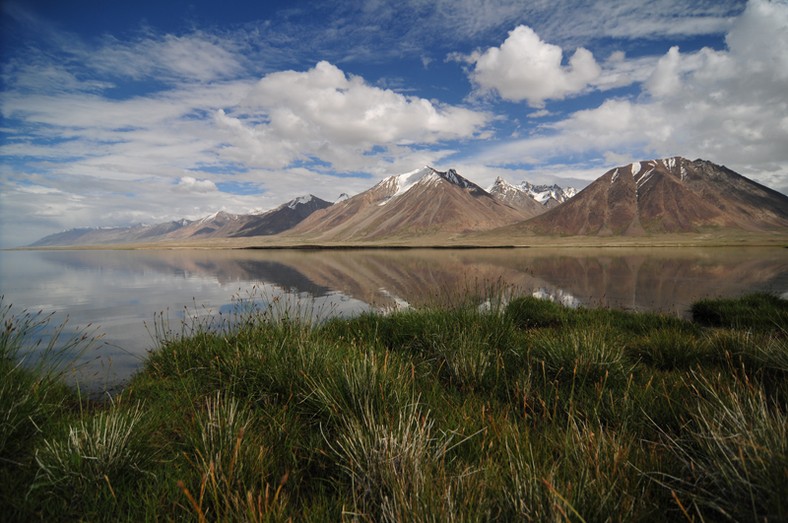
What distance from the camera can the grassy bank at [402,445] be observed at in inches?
103

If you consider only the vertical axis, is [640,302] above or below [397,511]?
below

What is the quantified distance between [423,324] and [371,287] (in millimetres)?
23361

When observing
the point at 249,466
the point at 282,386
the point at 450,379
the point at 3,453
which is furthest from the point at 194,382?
the point at 450,379

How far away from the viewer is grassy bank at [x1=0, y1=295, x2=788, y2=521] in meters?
2.62

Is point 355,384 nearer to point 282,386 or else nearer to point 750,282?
point 282,386

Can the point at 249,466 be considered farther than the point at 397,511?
Yes

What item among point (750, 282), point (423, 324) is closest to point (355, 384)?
point (423, 324)

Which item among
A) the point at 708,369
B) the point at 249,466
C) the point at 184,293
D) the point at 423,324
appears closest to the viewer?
the point at 249,466

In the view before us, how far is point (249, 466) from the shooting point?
3.29 meters

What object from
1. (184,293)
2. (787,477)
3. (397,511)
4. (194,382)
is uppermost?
(787,477)

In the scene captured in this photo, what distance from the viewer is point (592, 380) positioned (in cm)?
553

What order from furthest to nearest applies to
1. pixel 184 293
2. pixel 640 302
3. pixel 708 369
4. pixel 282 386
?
pixel 184 293, pixel 640 302, pixel 708 369, pixel 282 386

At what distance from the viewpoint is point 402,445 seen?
9.93 feet

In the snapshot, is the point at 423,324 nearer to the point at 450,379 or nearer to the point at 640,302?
the point at 450,379
